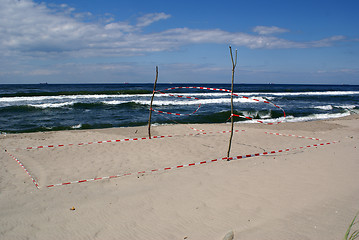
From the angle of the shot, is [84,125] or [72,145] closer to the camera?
[72,145]

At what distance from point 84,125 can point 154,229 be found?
35.6ft

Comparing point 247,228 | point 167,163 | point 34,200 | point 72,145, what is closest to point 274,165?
point 167,163

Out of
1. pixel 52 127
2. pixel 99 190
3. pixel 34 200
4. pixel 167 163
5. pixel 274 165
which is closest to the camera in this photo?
pixel 34 200

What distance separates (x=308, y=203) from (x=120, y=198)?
303 cm

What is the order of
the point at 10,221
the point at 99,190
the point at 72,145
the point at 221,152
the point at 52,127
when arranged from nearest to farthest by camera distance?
the point at 10,221 → the point at 99,190 → the point at 221,152 → the point at 72,145 → the point at 52,127

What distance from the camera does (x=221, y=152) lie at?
7.84 m

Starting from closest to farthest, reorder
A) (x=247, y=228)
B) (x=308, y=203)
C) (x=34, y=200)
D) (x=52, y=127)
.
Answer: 1. (x=247, y=228)
2. (x=308, y=203)
3. (x=34, y=200)
4. (x=52, y=127)

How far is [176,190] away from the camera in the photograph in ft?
16.2

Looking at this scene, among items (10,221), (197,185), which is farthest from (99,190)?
(197,185)

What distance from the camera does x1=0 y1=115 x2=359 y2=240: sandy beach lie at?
367cm

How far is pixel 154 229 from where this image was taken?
3.70m

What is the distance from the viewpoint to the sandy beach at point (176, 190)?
12.0ft

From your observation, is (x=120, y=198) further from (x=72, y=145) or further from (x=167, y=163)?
(x=72, y=145)

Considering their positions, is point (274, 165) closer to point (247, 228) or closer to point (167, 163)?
point (167, 163)
